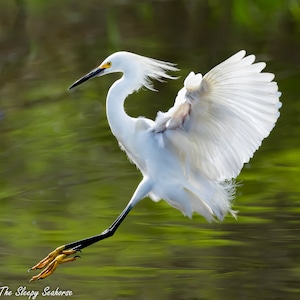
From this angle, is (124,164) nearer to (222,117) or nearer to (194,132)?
(194,132)

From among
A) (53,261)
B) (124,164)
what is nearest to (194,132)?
(53,261)

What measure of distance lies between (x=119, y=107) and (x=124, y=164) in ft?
9.73

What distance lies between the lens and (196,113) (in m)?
5.40

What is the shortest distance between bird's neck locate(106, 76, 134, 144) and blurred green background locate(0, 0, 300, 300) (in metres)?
0.88

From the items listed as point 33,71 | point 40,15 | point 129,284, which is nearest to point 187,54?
point 33,71

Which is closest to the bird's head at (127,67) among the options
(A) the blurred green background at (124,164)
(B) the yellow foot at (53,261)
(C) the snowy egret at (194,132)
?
(C) the snowy egret at (194,132)

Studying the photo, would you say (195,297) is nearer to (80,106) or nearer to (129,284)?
(129,284)

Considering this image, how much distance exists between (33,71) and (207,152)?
679cm

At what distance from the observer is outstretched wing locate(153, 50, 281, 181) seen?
17.1 ft

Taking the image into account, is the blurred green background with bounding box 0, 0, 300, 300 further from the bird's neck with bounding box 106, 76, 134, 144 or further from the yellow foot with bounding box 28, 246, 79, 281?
the bird's neck with bounding box 106, 76, 134, 144

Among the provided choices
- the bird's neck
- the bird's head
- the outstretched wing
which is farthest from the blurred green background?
the bird's head

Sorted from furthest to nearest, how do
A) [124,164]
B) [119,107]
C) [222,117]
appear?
[124,164], [119,107], [222,117]

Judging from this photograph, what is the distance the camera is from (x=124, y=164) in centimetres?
866

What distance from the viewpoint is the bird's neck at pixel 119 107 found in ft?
18.7
